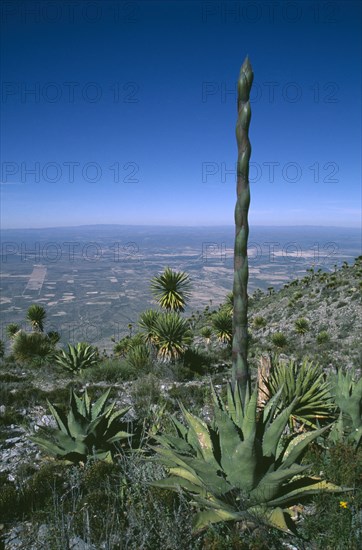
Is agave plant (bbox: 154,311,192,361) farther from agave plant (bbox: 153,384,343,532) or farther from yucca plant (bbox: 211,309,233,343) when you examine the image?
agave plant (bbox: 153,384,343,532)

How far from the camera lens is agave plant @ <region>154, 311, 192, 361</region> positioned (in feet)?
45.7

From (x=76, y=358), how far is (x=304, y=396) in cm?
1033

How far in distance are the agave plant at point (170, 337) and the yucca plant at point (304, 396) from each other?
803 centimetres

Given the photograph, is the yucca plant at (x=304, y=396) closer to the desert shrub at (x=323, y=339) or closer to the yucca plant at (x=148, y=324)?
the yucca plant at (x=148, y=324)

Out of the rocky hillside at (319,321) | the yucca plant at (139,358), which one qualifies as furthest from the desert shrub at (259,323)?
the yucca plant at (139,358)

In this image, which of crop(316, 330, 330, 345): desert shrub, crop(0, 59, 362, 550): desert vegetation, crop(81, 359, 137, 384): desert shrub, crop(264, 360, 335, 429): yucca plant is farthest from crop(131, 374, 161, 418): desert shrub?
crop(316, 330, 330, 345): desert shrub

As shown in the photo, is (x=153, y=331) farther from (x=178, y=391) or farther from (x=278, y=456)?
(x=278, y=456)

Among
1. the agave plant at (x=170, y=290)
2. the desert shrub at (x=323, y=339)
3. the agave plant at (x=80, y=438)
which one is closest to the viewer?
the agave plant at (x=80, y=438)

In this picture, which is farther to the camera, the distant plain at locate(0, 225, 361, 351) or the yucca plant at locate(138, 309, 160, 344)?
the distant plain at locate(0, 225, 361, 351)

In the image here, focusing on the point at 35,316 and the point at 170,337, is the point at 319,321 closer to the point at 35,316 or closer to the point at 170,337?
the point at 170,337

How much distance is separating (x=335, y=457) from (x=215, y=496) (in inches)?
60.1

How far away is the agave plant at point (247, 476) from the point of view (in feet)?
10.2

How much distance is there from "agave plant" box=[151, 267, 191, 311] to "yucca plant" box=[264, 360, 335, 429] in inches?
430

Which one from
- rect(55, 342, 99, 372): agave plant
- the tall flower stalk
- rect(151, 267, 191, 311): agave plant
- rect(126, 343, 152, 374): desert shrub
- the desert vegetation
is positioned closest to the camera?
the desert vegetation
